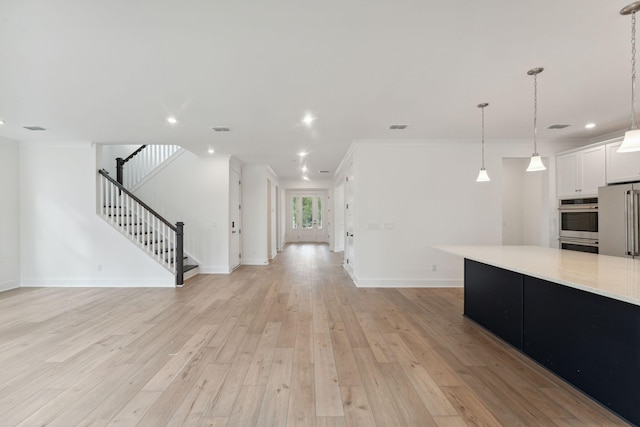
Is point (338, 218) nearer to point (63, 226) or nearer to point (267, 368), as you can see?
point (63, 226)

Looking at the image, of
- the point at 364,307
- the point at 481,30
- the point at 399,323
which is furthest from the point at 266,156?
the point at 481,30

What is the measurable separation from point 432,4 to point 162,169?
6.48 m

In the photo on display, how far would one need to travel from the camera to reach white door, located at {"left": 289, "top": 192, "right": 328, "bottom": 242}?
44.3 ft

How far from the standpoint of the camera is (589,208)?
460cm

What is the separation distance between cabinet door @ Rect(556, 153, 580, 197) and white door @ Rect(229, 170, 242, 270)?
21.1ft

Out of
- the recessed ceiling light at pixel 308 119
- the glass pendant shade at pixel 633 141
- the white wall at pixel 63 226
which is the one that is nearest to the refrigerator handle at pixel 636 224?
the glass pendant shade at pixel 633 141

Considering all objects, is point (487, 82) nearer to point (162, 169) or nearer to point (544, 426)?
point (544, 426)

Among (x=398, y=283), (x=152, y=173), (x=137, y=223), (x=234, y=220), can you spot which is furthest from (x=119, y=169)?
(x=398, y=283)

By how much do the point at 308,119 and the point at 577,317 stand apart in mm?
3530

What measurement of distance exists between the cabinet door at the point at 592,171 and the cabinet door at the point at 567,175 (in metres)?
0.11

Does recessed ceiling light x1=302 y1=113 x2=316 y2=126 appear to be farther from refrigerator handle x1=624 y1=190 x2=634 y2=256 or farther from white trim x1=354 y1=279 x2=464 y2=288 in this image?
refrigerator handle x1=624 y1=190 x2=634 y2=256

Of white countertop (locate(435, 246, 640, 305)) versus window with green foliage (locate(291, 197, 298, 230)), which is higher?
window with green foliage (locate(291, 197, 298, 230))

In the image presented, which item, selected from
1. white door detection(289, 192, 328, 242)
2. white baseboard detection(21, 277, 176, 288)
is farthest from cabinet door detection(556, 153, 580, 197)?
white door detection(289, 192, 328, 242)

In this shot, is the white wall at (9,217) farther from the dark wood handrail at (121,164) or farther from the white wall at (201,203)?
the white wall at (201,203)
